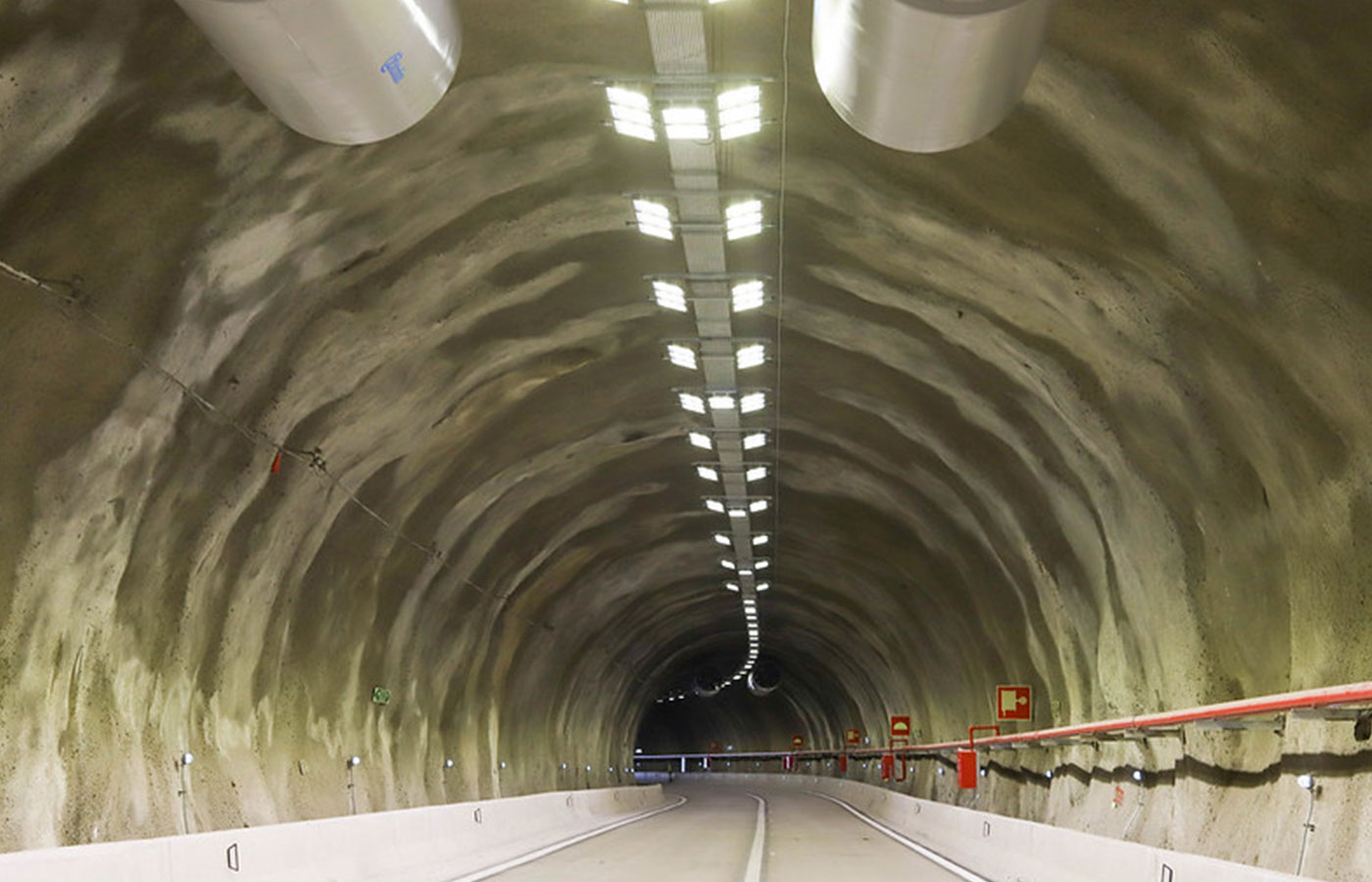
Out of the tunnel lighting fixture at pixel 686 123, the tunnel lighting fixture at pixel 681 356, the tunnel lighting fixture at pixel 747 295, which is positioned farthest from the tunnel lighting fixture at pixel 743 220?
the tunnel lighting fixture at pixel 681 356

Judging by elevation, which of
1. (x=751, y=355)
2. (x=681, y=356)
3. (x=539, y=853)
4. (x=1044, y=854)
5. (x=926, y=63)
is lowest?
(x=1044, y=854)

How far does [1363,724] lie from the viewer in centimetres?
1252

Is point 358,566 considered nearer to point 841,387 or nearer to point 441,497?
point 441,497

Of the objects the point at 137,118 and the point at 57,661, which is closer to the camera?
the point at 137,118

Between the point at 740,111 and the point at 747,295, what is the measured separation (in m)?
5.20

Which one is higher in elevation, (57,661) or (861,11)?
(861,11)

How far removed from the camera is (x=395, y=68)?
9.23m

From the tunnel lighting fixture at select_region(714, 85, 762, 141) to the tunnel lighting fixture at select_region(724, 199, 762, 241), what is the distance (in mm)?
1830

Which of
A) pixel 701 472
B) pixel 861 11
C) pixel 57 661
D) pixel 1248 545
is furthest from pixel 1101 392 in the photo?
pixel 701 472

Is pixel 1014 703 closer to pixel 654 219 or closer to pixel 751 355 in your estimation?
pixel 751 355

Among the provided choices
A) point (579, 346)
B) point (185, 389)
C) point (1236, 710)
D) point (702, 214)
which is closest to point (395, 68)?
point (185, 389)

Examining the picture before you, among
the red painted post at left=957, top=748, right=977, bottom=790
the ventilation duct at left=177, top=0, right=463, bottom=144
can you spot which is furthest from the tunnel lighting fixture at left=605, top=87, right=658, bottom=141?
the red painted post at left=957, top=748, right=977, bottom=790

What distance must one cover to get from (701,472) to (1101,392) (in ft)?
42.7

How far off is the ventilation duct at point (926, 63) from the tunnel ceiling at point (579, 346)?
1495mm
